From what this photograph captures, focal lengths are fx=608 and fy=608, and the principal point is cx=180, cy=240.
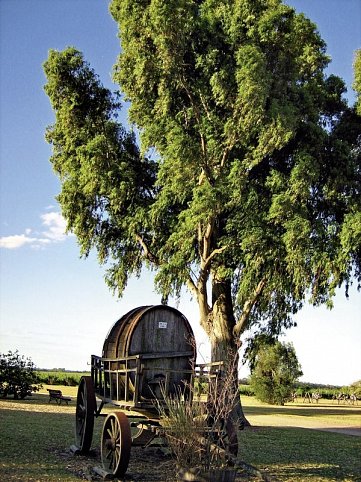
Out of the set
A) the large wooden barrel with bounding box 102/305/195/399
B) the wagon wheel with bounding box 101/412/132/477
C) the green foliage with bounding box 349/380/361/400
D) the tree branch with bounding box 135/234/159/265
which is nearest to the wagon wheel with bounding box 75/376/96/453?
the large wooden barrel with bounding box 102/305/195/399

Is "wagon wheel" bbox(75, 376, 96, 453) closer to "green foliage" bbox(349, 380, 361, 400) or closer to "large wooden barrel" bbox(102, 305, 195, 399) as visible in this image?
"large wooden barrel" bbox(102, 305, 195, 399)

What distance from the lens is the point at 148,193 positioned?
28.3 meters

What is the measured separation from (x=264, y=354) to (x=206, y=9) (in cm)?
2968

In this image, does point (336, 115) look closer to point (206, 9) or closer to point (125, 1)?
point (206, 9)

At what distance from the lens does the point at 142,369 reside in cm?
1263

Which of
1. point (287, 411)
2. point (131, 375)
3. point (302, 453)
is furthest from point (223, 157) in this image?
point (287, 411)

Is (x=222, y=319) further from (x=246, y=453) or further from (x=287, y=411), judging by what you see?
(x=287, y=411)

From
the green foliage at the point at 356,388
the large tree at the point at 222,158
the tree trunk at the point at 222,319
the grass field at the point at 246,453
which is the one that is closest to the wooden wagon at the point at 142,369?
the grass field at the point at 246,453

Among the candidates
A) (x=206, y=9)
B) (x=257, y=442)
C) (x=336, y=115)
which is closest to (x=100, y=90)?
(x=206, y=9)

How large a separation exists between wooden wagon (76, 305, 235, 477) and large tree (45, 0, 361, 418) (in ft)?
32.3

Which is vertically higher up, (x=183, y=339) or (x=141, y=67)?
(x=141, y=67)

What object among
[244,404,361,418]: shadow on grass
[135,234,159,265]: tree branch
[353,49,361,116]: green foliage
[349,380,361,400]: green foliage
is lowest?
[244,404,361,418]: shadow on grass

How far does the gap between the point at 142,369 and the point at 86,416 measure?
2733mm

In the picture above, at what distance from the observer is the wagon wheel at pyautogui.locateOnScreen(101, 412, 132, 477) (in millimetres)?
11625
